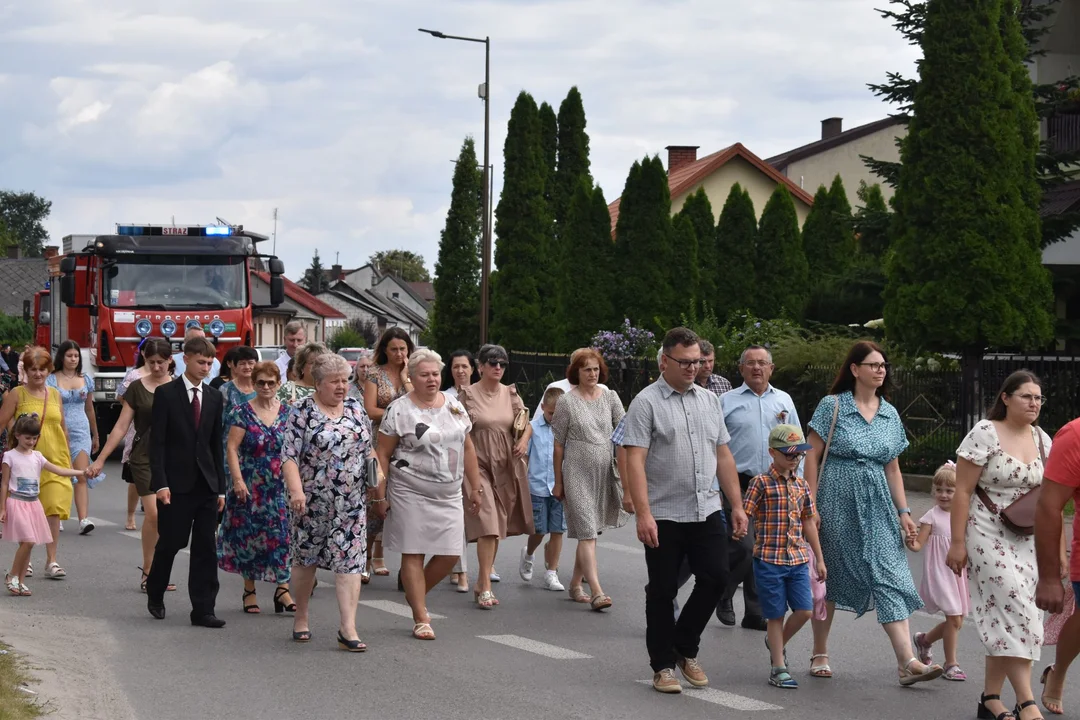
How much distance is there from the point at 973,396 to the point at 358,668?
13125 mm

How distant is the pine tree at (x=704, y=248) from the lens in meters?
41.1

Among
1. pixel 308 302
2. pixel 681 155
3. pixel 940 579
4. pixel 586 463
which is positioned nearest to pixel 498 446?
pixel 586 463

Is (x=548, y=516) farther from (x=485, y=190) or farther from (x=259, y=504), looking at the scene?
(x=485, y=190)

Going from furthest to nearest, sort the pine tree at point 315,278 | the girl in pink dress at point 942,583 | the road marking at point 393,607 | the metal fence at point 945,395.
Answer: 1. the pine tree at point 315,278
2. the metal fence at point 945,395
3. the road marking at point 393,607
4. the girl in pink dress at point 942,583

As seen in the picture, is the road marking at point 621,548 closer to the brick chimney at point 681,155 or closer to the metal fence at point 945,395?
the metal fence at point 945,395

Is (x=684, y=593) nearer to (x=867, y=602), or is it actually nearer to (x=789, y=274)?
(x=867, y=602)

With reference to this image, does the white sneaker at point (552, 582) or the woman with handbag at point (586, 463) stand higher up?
the woman with handbag at point (586, 463)

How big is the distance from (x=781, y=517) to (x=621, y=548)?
19.6 feet

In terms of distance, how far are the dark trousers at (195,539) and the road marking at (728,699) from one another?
10.8 ft

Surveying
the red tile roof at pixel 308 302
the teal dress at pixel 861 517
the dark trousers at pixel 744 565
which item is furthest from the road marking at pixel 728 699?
the red tile roof at pixel 308 302

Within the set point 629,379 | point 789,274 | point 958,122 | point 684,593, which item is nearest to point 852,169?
point 789,274

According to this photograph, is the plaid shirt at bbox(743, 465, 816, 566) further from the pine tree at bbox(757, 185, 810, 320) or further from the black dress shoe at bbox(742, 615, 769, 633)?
the pine tree at bbox(757, 185, 810, 320)

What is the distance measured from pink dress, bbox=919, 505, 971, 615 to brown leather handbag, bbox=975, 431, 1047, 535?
3.18 feet

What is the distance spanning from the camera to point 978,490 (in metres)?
7.21
